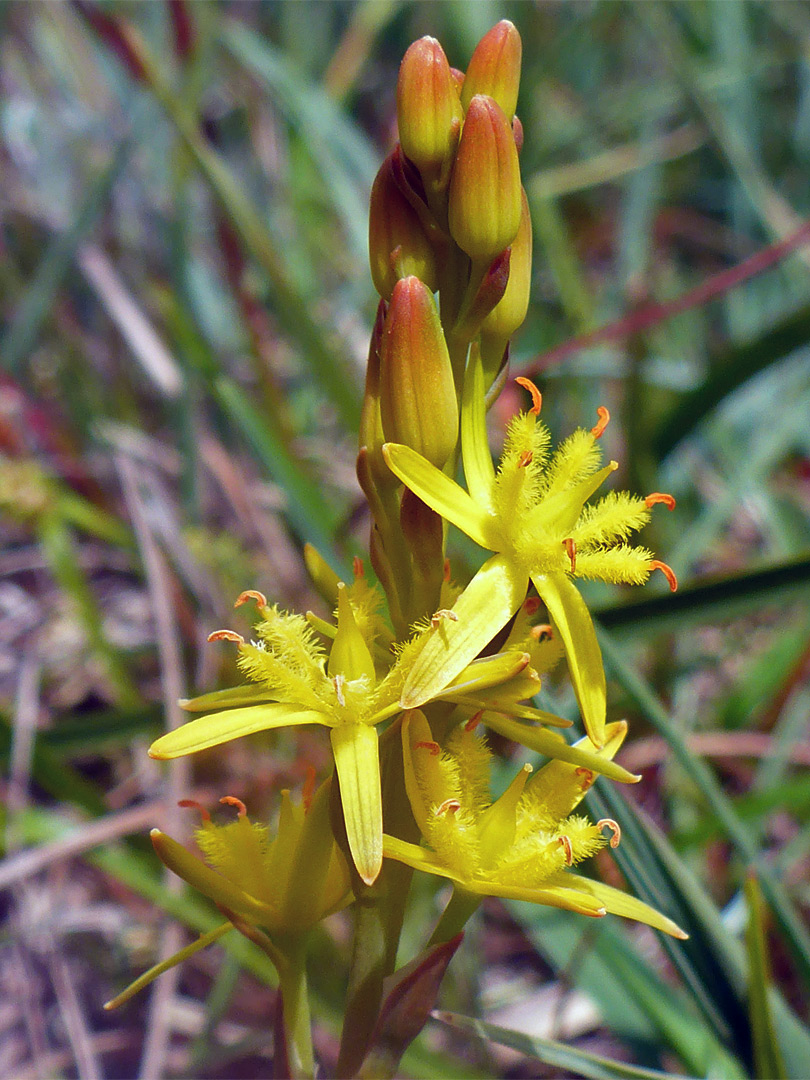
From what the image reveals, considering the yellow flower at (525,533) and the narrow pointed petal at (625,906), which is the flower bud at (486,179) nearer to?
the yellow flower at (525,533)

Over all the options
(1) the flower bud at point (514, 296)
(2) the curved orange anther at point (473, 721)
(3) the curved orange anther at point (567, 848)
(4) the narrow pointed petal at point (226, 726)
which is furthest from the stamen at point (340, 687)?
(1) the flower bud at point (514, 296)

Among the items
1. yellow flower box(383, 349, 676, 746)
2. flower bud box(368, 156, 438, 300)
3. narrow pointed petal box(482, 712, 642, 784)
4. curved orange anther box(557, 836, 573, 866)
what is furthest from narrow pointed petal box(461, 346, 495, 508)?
curved orange anther box(557, 836, 573, 866)

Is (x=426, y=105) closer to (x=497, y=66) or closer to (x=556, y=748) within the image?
(x=497, y=66)

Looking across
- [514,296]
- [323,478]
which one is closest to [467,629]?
[514,296]

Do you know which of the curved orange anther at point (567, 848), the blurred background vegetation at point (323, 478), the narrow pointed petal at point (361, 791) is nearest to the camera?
the narrow pointed petal at point (361, 791)

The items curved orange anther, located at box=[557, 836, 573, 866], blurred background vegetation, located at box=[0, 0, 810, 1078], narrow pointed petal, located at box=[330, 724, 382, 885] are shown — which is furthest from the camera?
blurred background vegetation, located at box=[0, 0, 810, 1078]

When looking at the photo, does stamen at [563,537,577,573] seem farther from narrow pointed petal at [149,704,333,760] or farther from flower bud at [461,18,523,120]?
flower bud at [461,18,523,120]

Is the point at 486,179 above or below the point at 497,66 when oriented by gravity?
below
